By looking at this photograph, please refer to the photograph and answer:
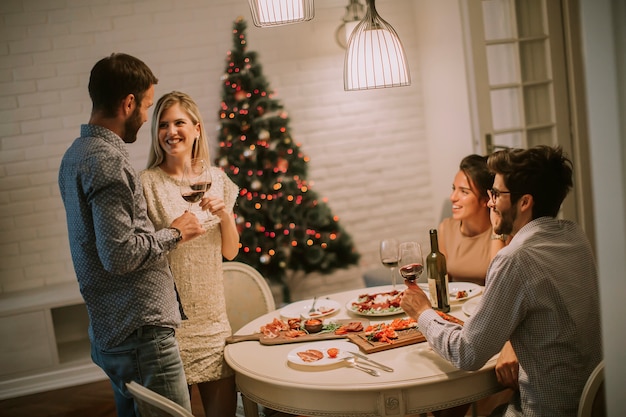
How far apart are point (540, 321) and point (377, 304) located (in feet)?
2.79

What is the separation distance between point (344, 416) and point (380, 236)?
3488 millimetres

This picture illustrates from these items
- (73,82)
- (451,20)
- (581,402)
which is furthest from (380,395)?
(73,82)

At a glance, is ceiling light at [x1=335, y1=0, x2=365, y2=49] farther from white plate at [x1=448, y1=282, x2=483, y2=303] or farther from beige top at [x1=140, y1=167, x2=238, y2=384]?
beige top at [x1=140, y1=167, x2=238, y2=384]

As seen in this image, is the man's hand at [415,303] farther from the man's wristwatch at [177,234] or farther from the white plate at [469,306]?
the man's wristwatch at [177,234]

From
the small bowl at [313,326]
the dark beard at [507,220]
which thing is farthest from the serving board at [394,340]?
the dark beard at [507,220]

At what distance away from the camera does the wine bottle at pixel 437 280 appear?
2334 mm

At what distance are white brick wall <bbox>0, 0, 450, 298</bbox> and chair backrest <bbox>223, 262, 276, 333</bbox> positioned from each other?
Result: 214 cm

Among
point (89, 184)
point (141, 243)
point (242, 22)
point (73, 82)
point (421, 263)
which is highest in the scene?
point (242, 22)

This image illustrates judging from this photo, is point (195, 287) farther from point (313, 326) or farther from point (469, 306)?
point (469, 306)

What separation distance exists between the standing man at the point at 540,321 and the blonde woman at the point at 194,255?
92 cm

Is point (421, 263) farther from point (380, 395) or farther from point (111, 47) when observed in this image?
point (111, 47)

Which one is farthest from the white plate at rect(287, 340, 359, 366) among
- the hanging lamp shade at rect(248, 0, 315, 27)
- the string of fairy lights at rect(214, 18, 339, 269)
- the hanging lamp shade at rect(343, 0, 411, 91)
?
the string of fairy lights at rect(214, 18, 339, 269)

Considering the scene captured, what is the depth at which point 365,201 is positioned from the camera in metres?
5.20

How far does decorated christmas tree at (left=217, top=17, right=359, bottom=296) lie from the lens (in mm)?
4488
